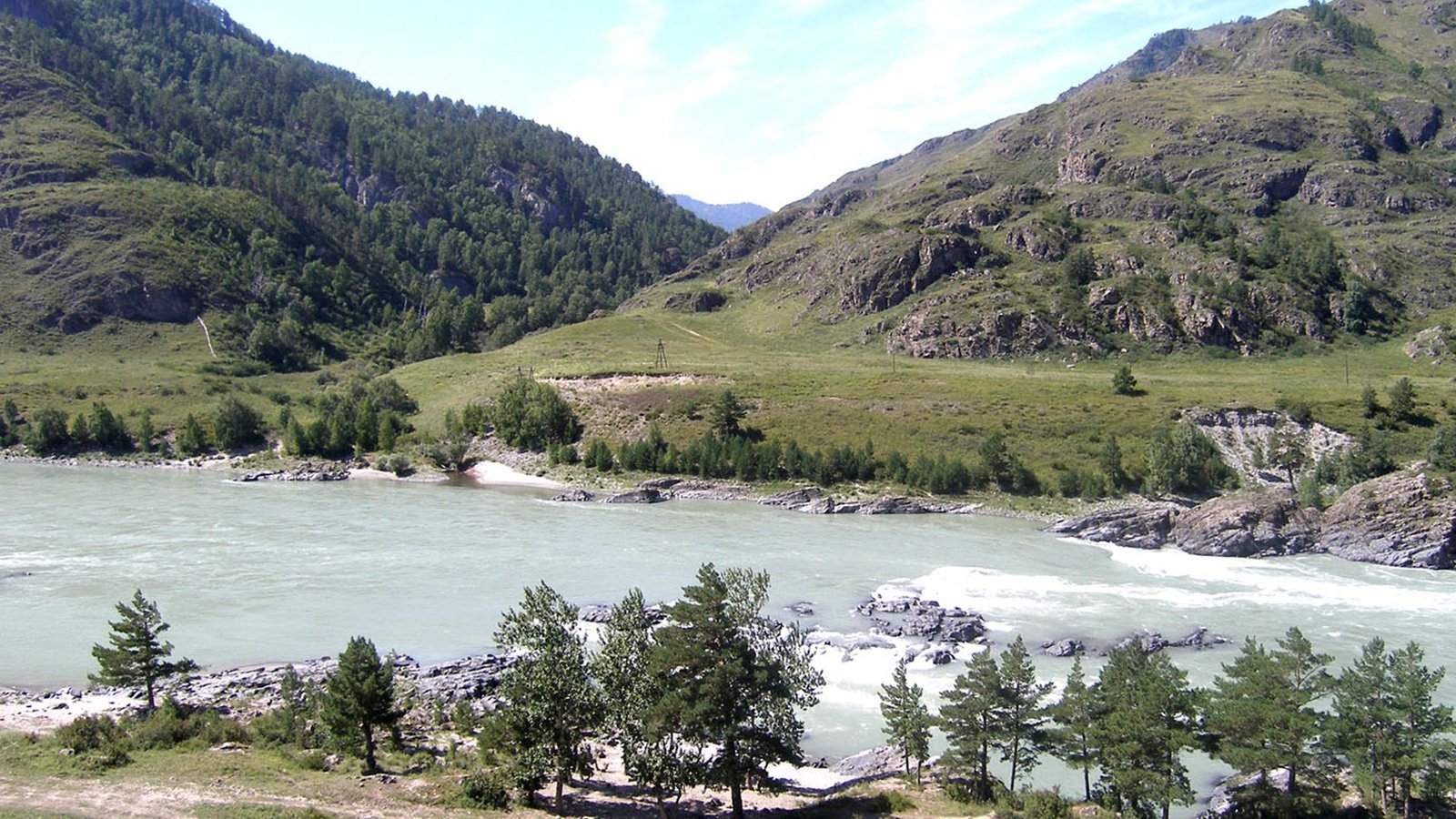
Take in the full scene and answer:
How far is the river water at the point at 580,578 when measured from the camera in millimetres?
37875

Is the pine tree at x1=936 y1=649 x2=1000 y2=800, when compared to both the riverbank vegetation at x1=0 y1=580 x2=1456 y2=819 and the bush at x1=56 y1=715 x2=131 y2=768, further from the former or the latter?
the bush at x1=56 y1=715 x2=131 y2=768

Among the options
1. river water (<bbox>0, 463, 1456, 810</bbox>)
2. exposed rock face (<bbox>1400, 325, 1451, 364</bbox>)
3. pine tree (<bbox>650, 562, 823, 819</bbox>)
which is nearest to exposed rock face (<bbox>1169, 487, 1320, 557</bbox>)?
river water (<bbox>0, 463, 1456, 810</bbox>)

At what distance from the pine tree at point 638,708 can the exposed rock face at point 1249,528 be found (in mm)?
48953

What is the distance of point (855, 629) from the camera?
4191 cm

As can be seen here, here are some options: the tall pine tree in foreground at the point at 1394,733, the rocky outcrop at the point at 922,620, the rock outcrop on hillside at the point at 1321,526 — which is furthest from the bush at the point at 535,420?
the tall pine tree in foreground at the point at 1394,733

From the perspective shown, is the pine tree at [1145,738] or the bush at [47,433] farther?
the bush at [47,433]

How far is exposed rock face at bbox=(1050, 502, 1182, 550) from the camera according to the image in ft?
207

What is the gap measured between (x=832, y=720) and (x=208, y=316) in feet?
518

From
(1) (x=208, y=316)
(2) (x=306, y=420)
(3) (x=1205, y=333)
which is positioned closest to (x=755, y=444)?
(2) (x=306, y=420)

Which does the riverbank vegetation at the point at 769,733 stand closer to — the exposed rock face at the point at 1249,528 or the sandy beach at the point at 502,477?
the exposed rock face at the point at 1249,528

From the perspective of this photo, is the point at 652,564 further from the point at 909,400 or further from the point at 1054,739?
the point at 909,400

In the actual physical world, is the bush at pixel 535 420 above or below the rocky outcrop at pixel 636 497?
above

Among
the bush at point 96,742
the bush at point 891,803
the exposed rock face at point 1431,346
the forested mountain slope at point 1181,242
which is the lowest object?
the bush at point 891,803

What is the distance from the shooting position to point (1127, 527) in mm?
64125
